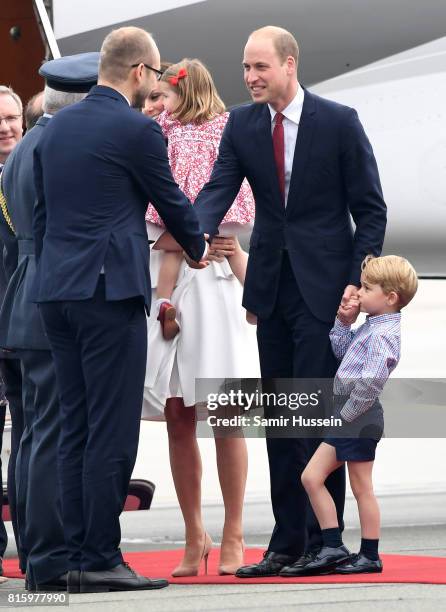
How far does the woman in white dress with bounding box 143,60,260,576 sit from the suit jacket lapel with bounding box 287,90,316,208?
1.26 feet

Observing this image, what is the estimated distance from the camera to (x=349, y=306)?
12.2ft

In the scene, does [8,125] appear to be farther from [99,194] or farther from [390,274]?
[390,274]

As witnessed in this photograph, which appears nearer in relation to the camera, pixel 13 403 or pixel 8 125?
pixel 13 403

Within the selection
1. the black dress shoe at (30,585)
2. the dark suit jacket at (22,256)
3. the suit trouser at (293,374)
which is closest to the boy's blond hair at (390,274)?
the suit trouser at (293,374)

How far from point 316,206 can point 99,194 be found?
22.4 inches

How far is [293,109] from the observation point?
3848mm

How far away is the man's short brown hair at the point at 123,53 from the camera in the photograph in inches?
142

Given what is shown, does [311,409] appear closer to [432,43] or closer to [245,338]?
[245,338]

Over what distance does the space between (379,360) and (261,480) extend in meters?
1.93

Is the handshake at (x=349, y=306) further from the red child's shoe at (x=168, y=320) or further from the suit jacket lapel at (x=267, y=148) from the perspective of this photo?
the red child's shoe at (x=168, y=320)

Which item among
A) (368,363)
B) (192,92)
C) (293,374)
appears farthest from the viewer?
(192,92)

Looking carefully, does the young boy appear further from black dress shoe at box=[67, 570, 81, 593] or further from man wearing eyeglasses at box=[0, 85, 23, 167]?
man wearing eyeglasses at box=[0, 85, 23, 167]

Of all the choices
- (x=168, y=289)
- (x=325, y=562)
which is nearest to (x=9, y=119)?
(x=168, y=289)

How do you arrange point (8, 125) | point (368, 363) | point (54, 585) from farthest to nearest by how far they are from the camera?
point (8, 125) → point (54, 585) → point (368, 363)
